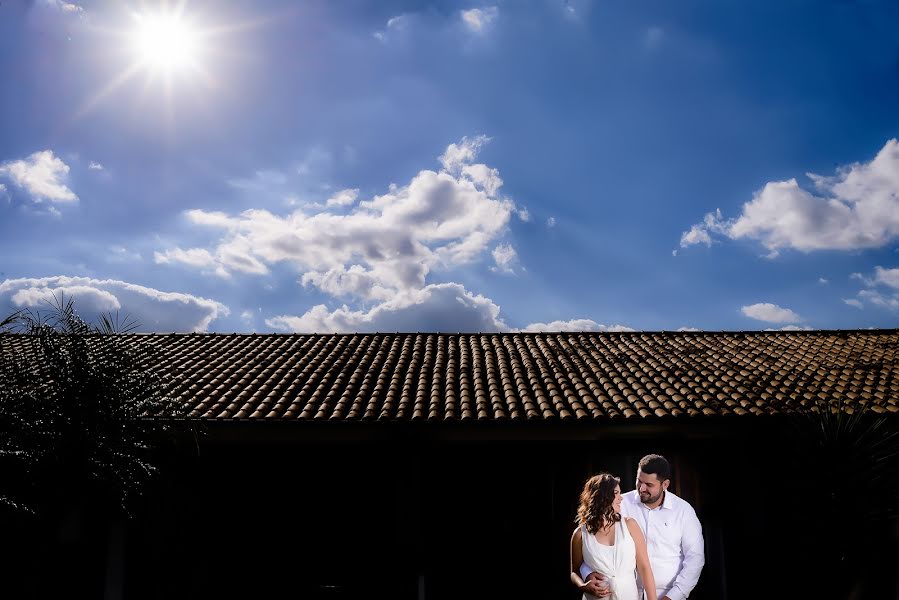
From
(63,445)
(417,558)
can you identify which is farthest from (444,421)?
(63,445)

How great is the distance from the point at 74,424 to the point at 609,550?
295 inches

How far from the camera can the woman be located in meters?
6.91

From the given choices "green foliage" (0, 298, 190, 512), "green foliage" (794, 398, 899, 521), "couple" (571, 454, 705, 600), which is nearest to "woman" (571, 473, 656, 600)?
"couple" (571, 454, 705, 600)

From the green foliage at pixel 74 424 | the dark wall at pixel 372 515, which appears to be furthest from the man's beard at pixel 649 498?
the green foliage at pixel 74 424

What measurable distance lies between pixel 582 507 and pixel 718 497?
160 inches

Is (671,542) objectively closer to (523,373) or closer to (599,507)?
(599,507)

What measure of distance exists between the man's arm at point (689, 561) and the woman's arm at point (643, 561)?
22.5 inches

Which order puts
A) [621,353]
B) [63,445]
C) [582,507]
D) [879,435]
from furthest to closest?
1. [621,353]
2. [879,435]
3. [63,445]
4. [582,507]

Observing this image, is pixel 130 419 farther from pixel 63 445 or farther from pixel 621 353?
pixel 621 353

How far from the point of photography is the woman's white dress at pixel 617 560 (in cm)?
691

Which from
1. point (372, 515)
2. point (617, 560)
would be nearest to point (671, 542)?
point (617, 560)

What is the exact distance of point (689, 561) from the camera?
757cm

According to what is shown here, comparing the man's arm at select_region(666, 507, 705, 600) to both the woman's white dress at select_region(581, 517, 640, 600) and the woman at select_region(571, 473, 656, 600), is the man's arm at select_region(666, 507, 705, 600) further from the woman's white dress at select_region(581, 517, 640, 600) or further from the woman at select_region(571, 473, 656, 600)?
the woman's white dress at select_region(581, 517, 640, 600)

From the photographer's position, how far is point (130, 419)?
9258 millimetres
